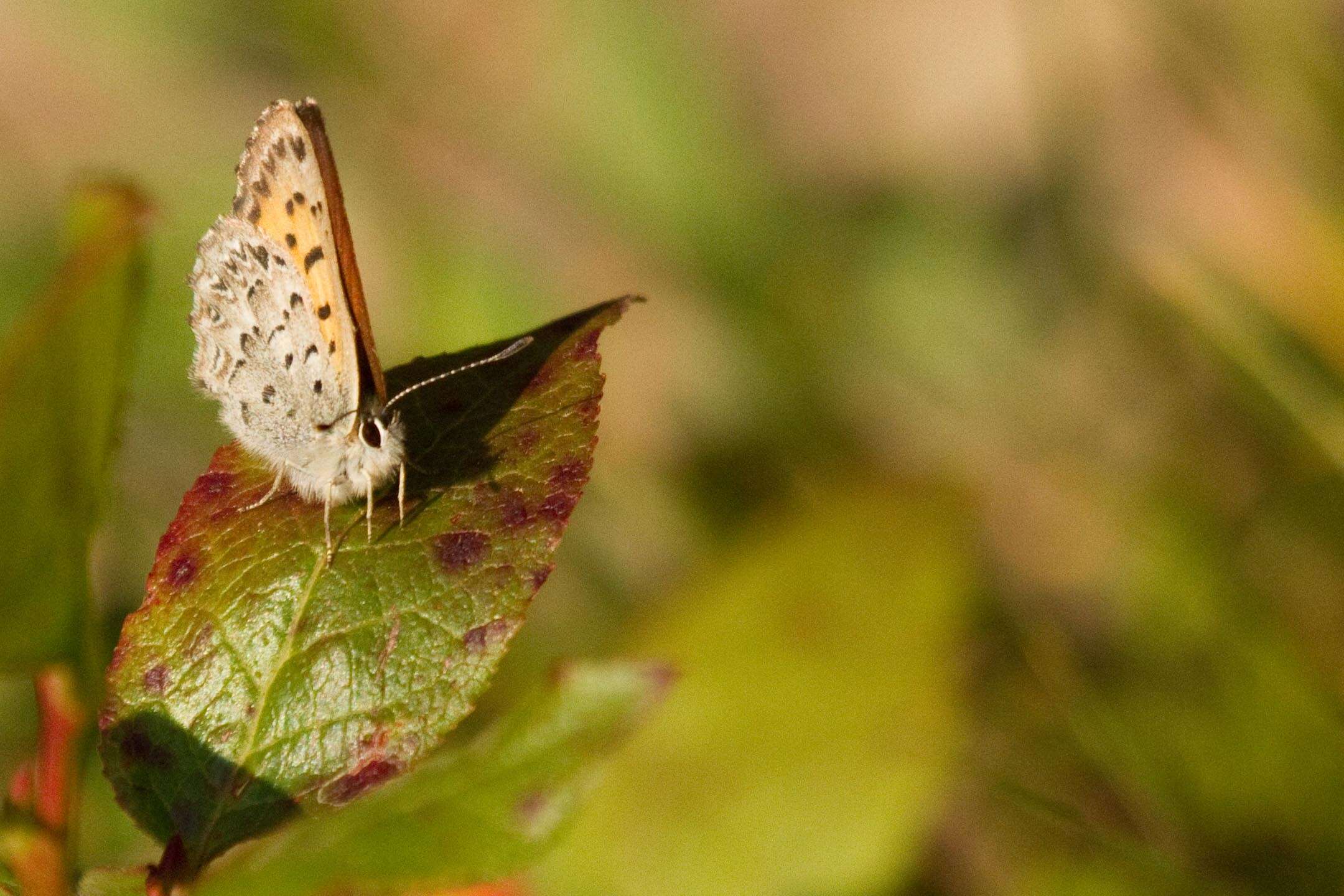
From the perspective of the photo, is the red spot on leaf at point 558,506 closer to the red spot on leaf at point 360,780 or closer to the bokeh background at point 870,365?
the red spot on leaf at point 360,780

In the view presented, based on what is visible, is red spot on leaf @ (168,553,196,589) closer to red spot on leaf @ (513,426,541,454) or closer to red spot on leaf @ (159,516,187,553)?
red spot on leaf @ (159,516,187,553)

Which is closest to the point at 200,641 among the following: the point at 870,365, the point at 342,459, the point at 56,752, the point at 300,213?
the point at 56,752

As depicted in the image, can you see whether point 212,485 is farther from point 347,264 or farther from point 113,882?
point 347,264

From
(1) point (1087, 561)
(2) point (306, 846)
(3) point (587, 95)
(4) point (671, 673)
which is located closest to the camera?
(2) point (306, 846)

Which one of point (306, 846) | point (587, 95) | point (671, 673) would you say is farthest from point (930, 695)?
point (587, 95)

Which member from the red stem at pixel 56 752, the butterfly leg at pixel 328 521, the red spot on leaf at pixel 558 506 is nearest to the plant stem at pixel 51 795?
the red stem at pixel 56 752

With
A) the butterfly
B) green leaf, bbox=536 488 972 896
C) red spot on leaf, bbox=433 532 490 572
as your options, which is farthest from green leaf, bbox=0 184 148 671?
green leaf, bbox=536 488 972 896

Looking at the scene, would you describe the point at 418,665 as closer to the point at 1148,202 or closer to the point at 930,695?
the point at 930,695
